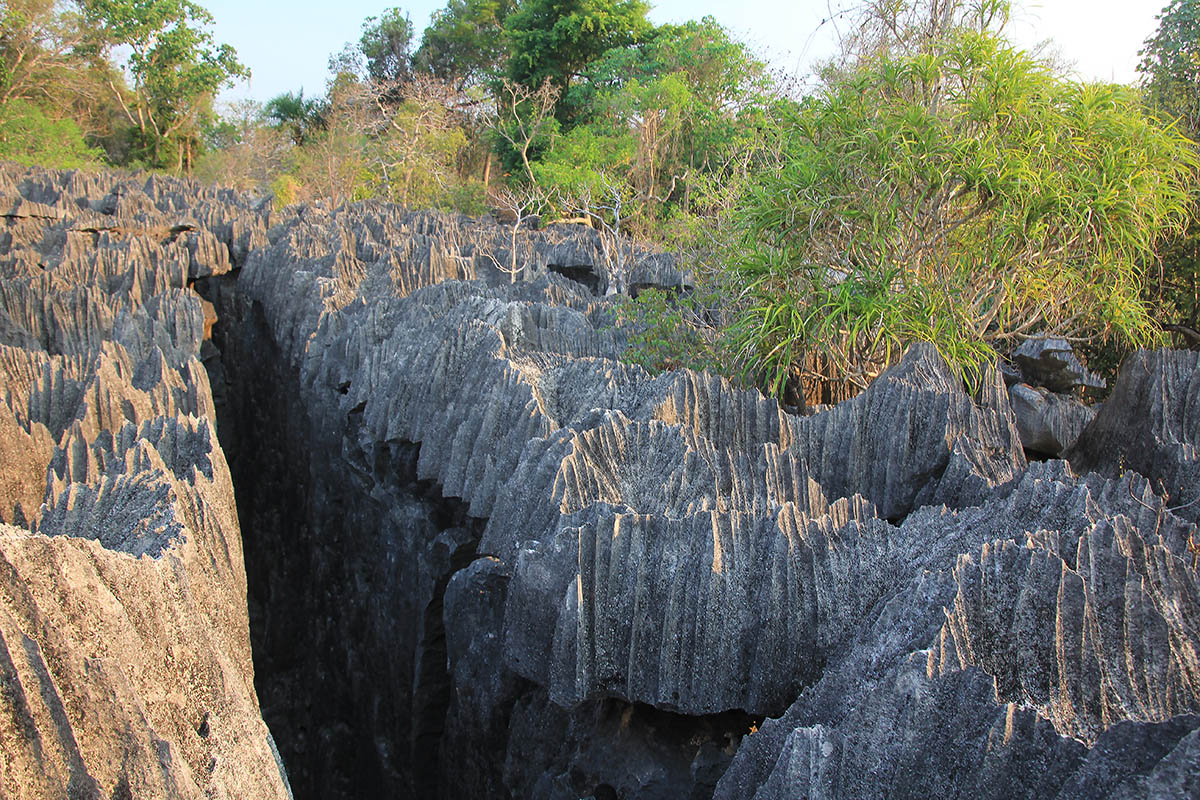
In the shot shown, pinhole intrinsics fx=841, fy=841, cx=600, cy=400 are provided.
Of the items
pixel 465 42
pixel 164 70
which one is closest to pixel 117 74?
pixel 164 70

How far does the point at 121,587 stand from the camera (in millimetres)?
1631

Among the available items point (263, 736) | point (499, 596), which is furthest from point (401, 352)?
point (263, 736)

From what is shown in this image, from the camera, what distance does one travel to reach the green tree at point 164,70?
80.8ft


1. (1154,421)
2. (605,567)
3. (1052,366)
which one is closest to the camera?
(605,567)

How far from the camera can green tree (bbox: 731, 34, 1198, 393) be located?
3680 mm

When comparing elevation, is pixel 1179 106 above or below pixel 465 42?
below

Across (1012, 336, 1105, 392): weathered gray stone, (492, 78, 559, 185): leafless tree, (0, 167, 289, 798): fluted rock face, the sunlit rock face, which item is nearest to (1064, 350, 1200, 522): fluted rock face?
the sunlit rock face

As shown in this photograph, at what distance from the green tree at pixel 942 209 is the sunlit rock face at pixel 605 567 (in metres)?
0.62

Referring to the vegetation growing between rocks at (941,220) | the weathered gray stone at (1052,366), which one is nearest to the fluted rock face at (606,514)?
the vegetation growing between rocks at (941,220)

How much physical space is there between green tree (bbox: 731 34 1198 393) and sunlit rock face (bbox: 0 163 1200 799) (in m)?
0.62

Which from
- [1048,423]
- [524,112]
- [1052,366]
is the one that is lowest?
[1048,423]

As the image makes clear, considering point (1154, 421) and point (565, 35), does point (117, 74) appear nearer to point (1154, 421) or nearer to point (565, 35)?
point (565, 35)

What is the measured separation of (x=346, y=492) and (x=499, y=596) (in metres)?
2.42

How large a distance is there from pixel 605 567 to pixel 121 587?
1.02m
